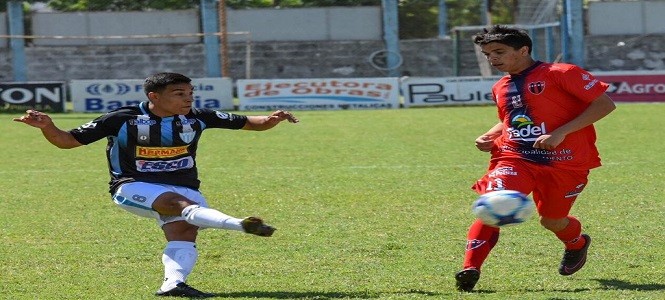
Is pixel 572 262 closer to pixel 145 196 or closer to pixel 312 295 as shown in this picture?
pixel 312 295

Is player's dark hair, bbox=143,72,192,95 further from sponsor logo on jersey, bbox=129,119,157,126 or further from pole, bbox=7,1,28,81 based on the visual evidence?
pole, bbox=7,1,28,81

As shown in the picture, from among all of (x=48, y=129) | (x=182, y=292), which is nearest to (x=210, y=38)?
(x=48, y=129)

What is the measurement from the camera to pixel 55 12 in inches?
1286

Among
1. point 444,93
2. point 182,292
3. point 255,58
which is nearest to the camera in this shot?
point 182,292

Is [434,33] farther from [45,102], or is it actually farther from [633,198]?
[633,198]

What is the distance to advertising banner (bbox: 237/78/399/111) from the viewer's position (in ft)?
81.9

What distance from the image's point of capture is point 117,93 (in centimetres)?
2455

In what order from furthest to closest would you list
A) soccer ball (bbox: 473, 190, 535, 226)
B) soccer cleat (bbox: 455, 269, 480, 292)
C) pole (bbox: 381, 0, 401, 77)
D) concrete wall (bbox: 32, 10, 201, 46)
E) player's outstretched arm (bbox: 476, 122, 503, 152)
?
pole (bbox: 381, 0, 401, 77) < concrete wall (bbox: 32, 10, 201, 46) < player's outstretched arm (bbox: 476, 122, 503, 152) < soccer cleat (bbox: 455, 269, 480, 292) < soccer ball (bbox: 473, 190, 535, 226)

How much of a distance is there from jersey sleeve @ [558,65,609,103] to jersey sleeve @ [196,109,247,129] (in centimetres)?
186

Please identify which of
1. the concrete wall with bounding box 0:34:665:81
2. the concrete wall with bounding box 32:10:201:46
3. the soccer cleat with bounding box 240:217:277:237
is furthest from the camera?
the concrete wall with bounding box 0:34:665:81

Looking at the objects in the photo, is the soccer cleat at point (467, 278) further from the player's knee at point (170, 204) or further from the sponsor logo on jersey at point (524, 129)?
the player's knee at point (170, 204)

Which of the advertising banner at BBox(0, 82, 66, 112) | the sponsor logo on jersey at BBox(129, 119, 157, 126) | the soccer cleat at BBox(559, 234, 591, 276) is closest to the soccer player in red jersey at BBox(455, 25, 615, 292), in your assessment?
the soccer cleat at BBox(559, 234, 591, 276)

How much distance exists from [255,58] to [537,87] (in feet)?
90.9

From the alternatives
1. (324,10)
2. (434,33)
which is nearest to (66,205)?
(324,10)
